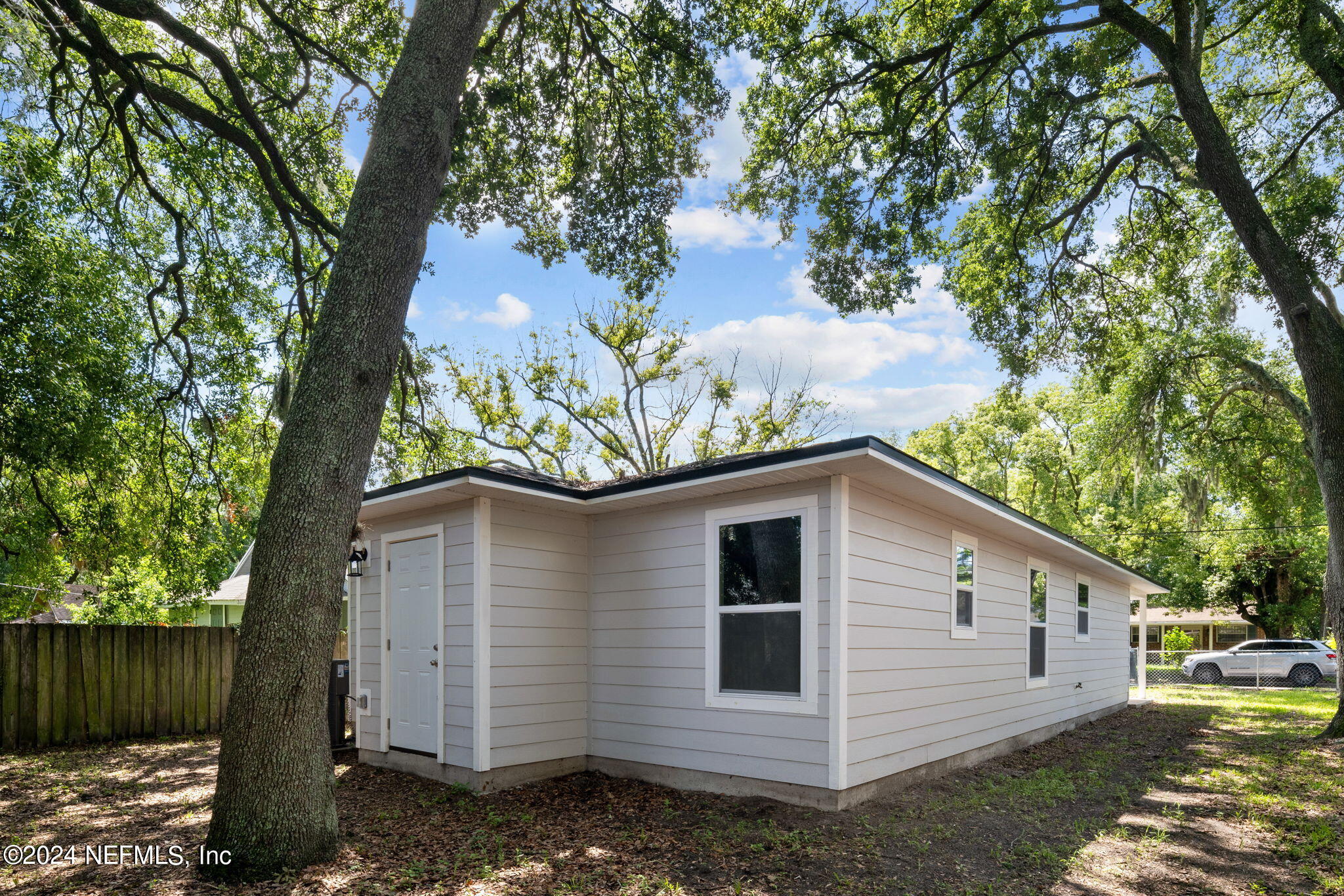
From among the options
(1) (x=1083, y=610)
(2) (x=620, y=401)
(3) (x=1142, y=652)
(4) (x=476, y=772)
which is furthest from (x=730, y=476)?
(2) (x=620, y=401)

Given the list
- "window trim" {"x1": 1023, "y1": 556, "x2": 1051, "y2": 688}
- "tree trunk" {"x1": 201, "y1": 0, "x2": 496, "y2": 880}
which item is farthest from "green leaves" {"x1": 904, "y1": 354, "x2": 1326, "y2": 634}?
"tree trunk" {"x1": 201, "y1": 0, "x2": 496, "y2": 880}

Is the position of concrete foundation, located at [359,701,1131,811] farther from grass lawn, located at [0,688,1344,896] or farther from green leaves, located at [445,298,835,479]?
green leaves, located at [445,298,835,479]

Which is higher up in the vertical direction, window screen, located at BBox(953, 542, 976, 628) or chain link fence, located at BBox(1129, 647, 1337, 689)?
window screen, located at BBox(953, 542, 976, 628)

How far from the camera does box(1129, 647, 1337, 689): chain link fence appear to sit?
20062 mm

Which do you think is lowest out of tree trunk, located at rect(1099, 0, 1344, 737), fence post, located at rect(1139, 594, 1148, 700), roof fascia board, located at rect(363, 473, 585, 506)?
fence post, located at rect(1139, 594, 1148, 700)

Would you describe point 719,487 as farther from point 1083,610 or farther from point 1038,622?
point 1083,610

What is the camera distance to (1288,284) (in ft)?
29.2

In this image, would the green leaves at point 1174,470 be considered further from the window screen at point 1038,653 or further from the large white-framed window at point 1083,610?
the window screen at point 1038,653

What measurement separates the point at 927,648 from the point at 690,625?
2.24 m

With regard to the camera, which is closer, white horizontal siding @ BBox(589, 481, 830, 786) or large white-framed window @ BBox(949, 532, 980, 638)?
white horizontal siding @ BBox(589, 481, 830, 786)

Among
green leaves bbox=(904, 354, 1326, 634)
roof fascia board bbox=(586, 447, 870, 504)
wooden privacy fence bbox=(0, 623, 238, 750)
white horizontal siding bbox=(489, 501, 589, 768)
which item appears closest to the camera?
roof fascia board bbox=(586, 447, 870, 504)

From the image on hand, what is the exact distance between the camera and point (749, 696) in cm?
593

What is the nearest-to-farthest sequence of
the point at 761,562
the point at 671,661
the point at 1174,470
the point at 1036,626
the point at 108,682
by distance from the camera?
the point at 761,562
the point at 671,661
the point at 108,682
the point at 1036,626
the point at 1174,470

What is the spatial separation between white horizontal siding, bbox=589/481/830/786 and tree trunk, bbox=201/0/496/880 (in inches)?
112
